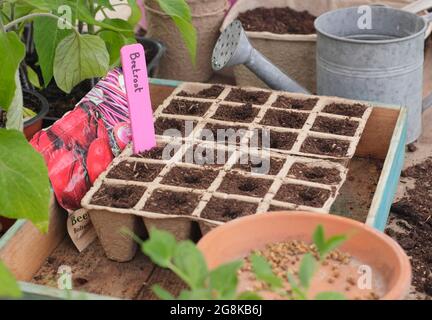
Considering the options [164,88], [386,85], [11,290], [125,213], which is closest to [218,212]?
[125,213]

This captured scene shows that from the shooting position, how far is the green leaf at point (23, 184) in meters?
1.22

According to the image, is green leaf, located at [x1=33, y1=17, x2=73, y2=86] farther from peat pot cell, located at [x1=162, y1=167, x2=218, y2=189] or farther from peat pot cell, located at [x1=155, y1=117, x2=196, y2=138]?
→ peat pot cell, located at [x1=162, y1=167, x2=218, y2=189]

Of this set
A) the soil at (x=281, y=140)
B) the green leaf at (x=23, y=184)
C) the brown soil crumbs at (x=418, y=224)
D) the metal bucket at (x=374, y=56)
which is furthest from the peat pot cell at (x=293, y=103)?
the green leaf at (x=23, y=184)

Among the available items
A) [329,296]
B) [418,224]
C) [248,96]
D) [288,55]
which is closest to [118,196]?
[248,96]

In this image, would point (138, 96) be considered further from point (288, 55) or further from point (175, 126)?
point (288, 55)

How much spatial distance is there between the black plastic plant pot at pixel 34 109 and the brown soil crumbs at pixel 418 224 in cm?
90

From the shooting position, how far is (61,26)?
1.58m

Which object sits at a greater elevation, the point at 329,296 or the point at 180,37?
the point at 329,296

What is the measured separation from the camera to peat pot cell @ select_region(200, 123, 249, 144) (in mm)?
1648

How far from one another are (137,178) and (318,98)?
54 cm

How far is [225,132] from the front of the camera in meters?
1.67

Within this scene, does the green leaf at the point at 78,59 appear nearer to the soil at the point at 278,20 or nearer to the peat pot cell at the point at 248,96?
the peat pot cell at the point at 248,96

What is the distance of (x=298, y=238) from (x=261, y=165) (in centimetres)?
31

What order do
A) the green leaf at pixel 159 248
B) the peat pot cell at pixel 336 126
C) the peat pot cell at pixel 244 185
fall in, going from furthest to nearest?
the peat pot cell at pixel 336 126, the peat pot cell at pixel 244 185, the green leaf at pixel 159 248
